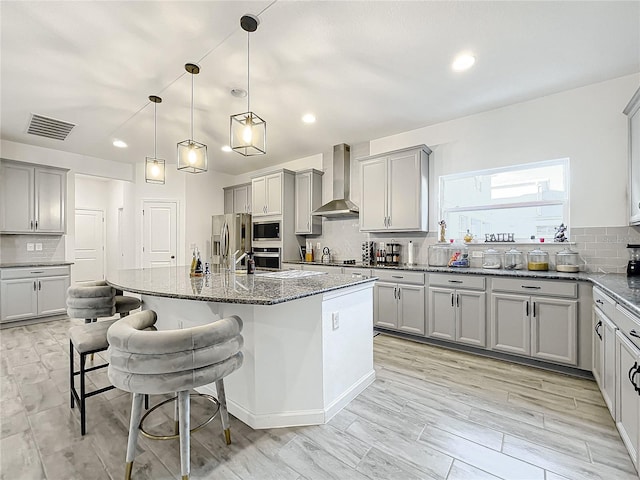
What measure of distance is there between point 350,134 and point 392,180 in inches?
38.7

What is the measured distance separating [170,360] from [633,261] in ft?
12.6

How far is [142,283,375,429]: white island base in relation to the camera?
1.92 meters

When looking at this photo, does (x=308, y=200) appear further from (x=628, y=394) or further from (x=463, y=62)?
(x=628, y=394)

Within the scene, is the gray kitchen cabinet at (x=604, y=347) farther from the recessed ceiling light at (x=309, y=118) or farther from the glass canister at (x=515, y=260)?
the recessed ceiling light at (x=309, y=118)

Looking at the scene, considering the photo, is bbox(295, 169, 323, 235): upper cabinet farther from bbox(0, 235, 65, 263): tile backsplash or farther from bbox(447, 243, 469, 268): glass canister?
bbox(0, 235, 65, 263): tile backsplash

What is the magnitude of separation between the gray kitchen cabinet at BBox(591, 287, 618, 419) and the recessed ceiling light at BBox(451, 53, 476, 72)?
7.13 feet

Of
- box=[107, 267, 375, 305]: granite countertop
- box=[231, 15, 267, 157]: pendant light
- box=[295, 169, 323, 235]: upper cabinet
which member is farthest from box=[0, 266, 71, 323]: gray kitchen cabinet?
box=[231, 15, 267, 157]: pendant light

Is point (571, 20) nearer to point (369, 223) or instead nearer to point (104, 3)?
point (369, 223)

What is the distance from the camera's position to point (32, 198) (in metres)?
4.61

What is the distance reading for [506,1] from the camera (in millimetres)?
2006

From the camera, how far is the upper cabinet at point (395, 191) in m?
3.92

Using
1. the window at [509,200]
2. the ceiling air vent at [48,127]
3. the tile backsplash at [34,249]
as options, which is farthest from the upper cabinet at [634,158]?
the tile backsplash at [34,249]

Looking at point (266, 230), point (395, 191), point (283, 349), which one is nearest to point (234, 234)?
point (266, 230)

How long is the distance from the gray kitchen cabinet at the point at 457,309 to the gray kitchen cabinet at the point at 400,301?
0.13 m
